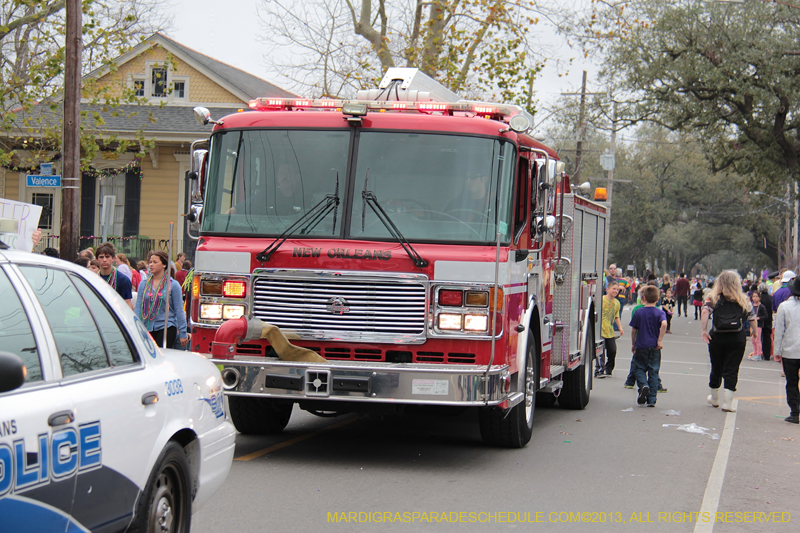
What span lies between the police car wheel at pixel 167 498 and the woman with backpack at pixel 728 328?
344 inches

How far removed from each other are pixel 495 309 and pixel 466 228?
755 mm

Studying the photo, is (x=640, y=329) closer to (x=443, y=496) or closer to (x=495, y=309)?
(x=495, y=309)

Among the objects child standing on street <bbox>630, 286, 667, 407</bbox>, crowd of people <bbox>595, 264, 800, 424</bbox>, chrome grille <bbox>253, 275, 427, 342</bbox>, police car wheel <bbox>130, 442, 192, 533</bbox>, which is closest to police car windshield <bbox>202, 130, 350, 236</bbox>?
chrome grille <bbox>253, 275, 427, 342</bbox>

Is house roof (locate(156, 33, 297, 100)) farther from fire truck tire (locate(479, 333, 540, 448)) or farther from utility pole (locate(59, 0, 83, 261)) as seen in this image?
fire truck tire (locate(479, 333, 540, 448))

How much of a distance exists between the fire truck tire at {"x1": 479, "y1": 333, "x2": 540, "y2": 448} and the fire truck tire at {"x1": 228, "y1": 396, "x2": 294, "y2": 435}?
5.91ft

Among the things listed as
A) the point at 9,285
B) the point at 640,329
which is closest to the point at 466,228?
the point at 9,285

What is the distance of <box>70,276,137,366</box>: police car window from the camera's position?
427 cm

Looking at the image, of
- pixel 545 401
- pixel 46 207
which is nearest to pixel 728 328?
pixel 545 401

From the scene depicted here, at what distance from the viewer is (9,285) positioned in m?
3.72

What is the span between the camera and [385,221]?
7.97 m

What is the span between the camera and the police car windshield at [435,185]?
26.1ft

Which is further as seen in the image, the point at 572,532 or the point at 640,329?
the point at 640,329

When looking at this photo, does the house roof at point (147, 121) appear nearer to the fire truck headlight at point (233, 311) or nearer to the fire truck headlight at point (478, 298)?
the fire truck headlight at point (233, 311)

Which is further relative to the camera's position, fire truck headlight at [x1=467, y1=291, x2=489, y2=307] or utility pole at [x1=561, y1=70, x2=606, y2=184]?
utility pole at [x1=561, y1=70, x2=606, y2=184]
